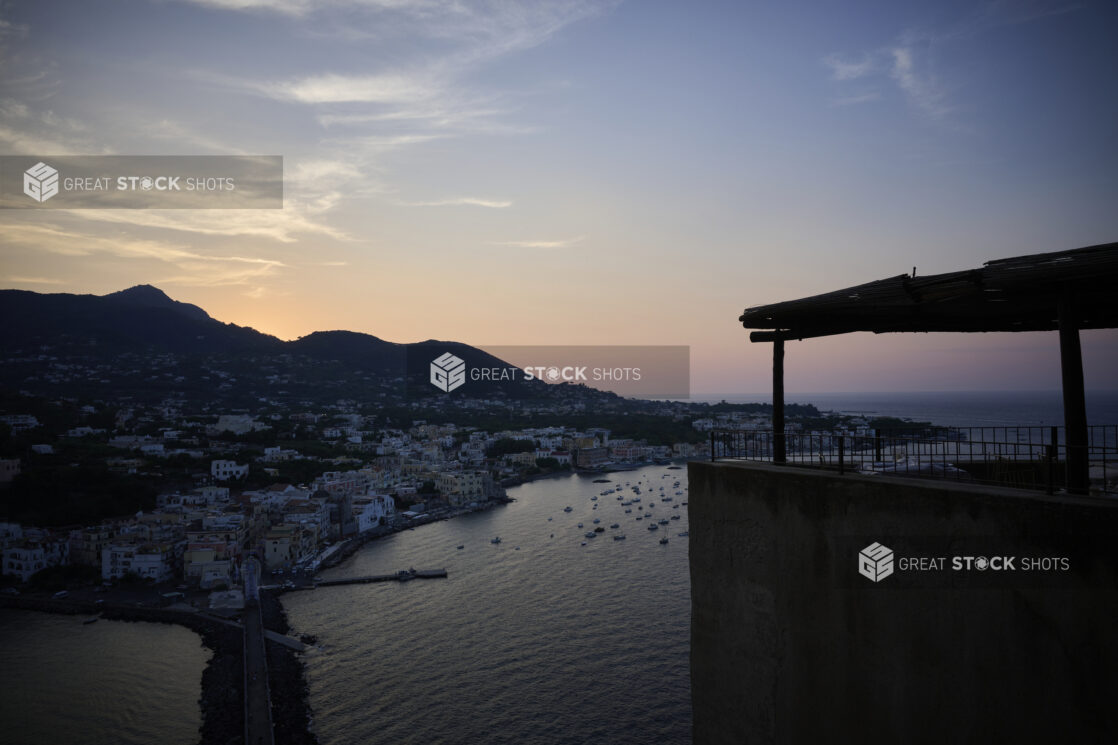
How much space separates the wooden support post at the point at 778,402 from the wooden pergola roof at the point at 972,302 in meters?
0.07

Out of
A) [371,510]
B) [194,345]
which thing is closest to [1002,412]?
[371,510]

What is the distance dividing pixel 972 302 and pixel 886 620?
1465 mm

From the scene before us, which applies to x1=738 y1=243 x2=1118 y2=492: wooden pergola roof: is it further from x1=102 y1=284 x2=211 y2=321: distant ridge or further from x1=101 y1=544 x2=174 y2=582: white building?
x1=102 y1=284 x2=211 y2=321: distant ridge

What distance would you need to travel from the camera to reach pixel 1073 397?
2.40 m

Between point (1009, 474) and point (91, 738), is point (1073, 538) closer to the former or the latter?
point (1009, 474)

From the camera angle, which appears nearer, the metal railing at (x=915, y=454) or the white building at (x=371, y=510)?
the metal railing at (x=915, y=454)

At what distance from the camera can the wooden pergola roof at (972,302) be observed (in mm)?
2236

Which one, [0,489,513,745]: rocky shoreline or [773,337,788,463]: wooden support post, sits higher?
[773,337,788,463]: wooden support post

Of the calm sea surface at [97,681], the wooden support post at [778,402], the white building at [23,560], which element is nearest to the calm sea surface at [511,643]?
the calm sea surface at [97,681]

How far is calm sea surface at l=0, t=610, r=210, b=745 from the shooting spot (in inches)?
430

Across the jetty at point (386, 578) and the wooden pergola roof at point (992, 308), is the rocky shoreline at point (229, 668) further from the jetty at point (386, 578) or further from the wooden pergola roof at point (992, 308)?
the wooden pergola roof at point (992, 308)

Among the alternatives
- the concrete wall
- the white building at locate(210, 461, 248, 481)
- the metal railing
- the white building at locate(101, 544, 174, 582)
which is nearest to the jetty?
the white building at locate(101, 544, 174, 582)

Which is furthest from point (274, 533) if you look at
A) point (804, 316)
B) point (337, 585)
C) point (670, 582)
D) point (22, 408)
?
point (22, 408)

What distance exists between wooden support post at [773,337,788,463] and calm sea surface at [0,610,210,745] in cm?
1149
